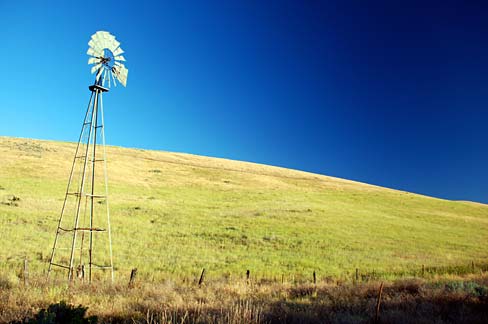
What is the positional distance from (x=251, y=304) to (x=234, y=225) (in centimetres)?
2647

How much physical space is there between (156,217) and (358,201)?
35738 mm

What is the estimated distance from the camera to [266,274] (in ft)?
63.2

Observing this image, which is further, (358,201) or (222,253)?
(358,201)

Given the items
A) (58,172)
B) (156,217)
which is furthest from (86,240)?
(58,172)

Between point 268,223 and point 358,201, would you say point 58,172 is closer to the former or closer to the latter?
point 268,223

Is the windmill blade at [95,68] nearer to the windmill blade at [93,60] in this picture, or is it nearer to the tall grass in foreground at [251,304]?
the windmill blade at [93,60]

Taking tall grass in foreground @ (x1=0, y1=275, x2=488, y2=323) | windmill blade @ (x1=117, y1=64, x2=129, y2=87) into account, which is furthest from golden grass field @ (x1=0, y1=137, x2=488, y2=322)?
windmill blade @ (x1=117, y1=64, x2=129, y2=87)

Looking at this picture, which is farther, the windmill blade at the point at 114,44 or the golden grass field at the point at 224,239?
the windmill blade at the point at 114,44

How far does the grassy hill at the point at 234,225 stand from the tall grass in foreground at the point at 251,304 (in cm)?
636

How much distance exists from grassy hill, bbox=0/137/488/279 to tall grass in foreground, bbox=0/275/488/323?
636 centimetres

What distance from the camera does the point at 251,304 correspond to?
883 cm

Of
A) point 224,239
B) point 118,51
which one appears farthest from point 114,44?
point 224,239

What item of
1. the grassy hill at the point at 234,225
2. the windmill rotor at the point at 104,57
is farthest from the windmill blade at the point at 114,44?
the grassy hill at the point at 234,225

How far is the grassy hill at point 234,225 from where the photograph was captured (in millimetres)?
22297
